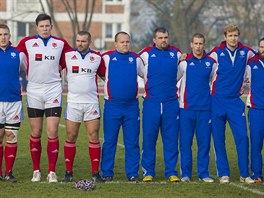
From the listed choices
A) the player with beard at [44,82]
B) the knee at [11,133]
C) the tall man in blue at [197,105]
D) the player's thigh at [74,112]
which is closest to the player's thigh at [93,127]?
the player's thigh at [74,112]

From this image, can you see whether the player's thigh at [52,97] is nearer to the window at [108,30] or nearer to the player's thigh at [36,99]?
the player's thigh at [36,99]

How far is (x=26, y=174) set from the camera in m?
12.7

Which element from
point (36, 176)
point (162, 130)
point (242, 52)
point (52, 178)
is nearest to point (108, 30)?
point (162, 130)

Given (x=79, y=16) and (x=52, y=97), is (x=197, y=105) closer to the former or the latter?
(x=52, y=97)

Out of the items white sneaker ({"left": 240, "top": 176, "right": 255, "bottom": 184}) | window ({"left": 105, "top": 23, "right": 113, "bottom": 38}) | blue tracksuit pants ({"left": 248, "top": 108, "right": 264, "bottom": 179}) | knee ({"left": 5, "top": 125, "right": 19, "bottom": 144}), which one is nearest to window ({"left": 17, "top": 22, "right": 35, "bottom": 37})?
window ({"left": 105, "top": 23, "right": 113, "bottom": 38})

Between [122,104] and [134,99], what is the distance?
191mm

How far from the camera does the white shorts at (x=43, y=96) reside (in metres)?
11.8

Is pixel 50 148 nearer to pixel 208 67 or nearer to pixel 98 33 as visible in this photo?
pixel 208 67

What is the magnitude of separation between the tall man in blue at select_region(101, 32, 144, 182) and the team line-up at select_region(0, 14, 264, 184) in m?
0.01

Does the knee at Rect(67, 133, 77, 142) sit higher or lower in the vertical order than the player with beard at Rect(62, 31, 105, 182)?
lower

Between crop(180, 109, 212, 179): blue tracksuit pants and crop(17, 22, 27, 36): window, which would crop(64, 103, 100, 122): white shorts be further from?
crop(17, 22, 27, 36): window

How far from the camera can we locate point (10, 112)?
11812 mm

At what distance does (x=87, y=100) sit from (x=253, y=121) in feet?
7.81

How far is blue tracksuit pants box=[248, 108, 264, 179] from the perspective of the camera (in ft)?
39.7
